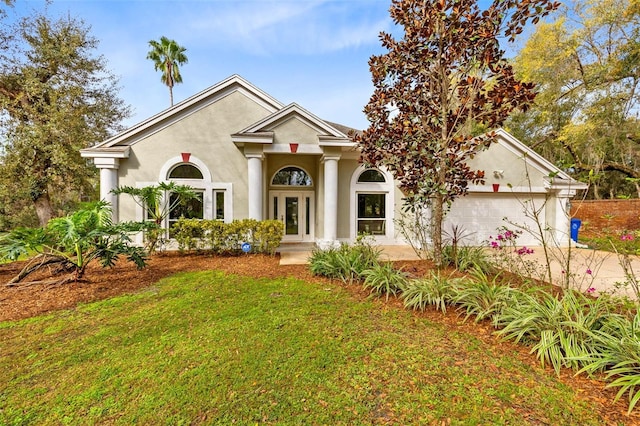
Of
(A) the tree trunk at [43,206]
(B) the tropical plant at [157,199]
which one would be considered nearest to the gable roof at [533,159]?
(B) the tropical plant at [157,199]

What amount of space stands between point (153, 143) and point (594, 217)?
22.4 metres

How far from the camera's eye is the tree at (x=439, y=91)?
5465 mm

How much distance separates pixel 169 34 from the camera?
2275cm

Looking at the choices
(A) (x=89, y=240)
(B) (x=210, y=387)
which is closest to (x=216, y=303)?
(B) (x=210, y=387)

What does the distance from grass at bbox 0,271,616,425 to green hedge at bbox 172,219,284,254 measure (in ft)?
13.8

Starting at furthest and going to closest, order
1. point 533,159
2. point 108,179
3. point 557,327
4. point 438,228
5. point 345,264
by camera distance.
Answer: point 533,159, point 108,179, point 438,228, point 345,264, point 557,327

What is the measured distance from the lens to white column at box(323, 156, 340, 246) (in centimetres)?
1019

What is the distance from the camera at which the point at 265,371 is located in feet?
10.3

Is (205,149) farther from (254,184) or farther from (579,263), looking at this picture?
(579,263)

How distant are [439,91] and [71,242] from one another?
28.9 ft

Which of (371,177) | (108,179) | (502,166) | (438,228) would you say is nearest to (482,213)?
(502,166)

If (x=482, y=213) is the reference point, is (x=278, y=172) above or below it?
above

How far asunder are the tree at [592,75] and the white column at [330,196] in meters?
13.8

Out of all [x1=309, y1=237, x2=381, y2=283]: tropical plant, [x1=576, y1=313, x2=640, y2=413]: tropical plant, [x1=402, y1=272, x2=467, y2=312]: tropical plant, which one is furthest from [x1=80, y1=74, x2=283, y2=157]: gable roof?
[x1=576, y1=313, x2=640, y2=413]: tropical plant
